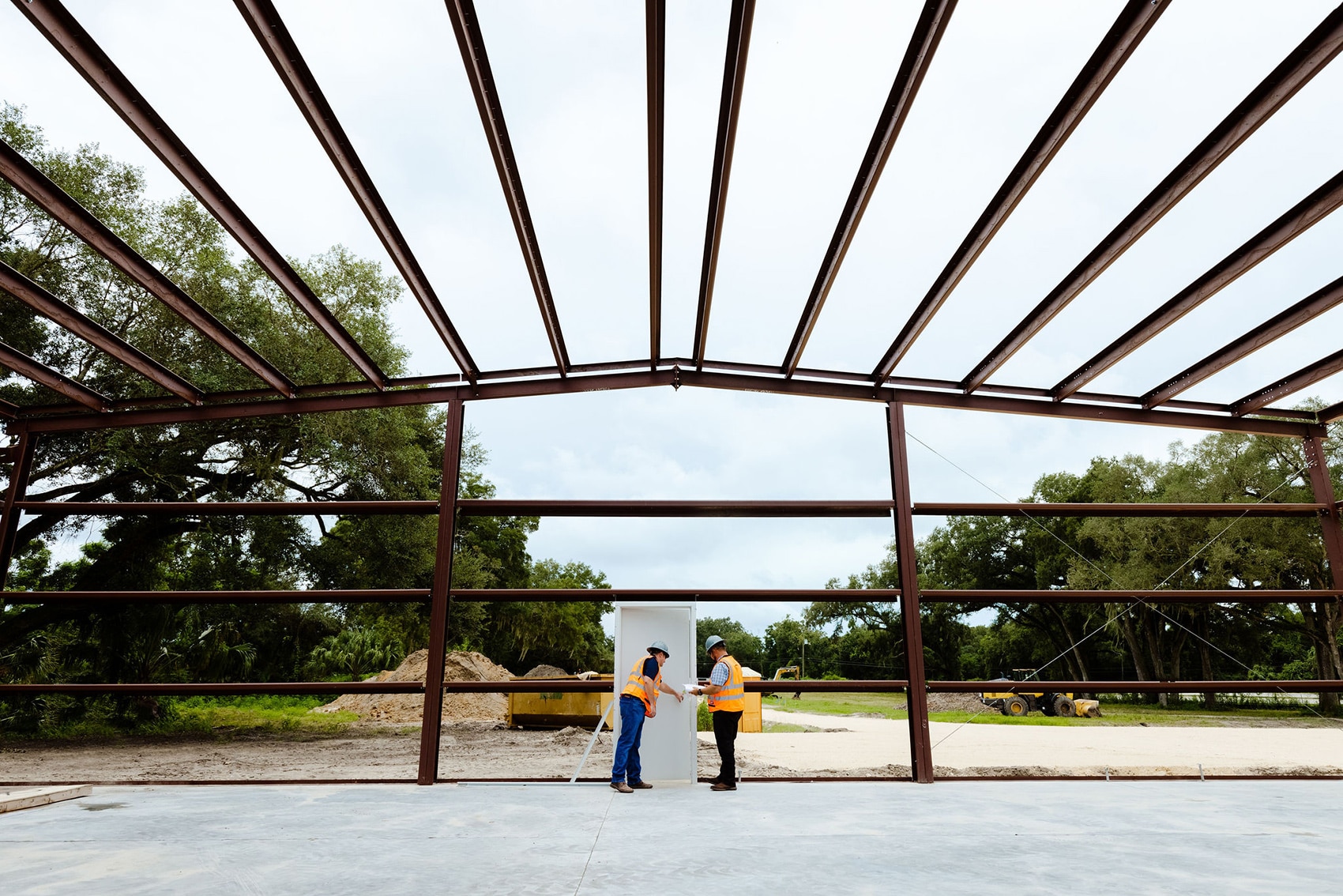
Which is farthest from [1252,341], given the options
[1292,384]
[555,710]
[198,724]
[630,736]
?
[198,724]

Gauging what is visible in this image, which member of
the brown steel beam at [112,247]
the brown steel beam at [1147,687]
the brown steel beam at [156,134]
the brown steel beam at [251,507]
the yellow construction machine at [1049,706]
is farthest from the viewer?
the yellow construction machine at [1049,706]

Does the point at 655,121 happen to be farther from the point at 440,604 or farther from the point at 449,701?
the point at 449,701

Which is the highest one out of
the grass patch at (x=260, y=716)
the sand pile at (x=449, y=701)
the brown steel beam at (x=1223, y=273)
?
the brown steel beam at (x=1223, y=273)

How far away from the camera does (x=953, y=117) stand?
16.7 ft

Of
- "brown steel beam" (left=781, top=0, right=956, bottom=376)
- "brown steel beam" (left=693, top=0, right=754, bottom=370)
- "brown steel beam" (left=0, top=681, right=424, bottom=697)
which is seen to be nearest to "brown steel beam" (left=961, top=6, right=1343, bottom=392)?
"brown steel beam" (left=781, top=0, right=956, bottom=376)

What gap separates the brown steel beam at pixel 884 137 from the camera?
4289mm

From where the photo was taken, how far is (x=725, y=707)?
7.22 m

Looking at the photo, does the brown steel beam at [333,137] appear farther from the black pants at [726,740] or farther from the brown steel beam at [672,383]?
the black pants at [726,740]

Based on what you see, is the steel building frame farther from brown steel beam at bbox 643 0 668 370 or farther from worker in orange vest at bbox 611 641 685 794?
worker in orange vest at bbox 611 641 685 794

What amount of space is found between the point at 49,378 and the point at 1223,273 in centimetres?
1048

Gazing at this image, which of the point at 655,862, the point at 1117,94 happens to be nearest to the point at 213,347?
the point at 655,862

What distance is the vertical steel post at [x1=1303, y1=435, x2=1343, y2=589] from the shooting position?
8484 millimetres

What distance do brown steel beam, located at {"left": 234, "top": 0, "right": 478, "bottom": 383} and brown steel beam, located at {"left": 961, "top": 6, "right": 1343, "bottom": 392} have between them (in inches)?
216

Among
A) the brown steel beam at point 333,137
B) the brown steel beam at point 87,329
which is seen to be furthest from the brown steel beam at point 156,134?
the brown steel beam at point 87,329
